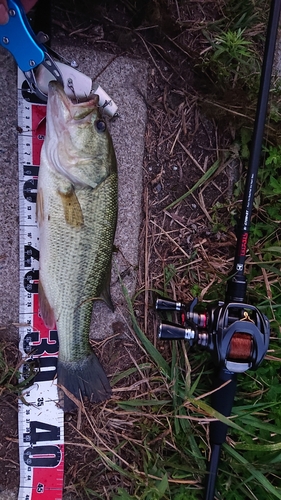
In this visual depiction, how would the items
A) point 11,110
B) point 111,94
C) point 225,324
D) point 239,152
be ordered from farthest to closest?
point 239,152, point 111,94, point 11,110, point 225,324

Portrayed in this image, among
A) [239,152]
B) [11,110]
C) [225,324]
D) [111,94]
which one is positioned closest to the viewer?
[225,324]

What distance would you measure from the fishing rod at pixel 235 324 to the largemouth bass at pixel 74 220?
0.46 metres

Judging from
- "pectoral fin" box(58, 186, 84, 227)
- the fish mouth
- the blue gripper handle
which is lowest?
"pectoral fin" box(58, 186, 84, 227)

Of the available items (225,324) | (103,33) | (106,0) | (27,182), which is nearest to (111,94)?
(103,33)

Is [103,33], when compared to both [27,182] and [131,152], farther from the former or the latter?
[27,182]

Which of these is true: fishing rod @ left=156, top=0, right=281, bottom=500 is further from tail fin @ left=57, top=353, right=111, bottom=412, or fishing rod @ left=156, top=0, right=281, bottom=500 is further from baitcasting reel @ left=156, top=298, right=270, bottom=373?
tail fin @ left=57, top=353, right=111, bottom=412

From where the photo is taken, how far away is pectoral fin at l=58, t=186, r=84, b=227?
7.18 ft

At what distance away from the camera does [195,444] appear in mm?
2625

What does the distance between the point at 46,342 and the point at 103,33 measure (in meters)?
1.87

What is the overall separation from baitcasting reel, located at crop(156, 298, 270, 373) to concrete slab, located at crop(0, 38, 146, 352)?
513 millimetres

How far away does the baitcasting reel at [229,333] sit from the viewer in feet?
7.36

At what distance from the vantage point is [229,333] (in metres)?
2.23

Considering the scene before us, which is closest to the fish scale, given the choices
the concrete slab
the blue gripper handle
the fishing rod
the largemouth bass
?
the largemouth bass

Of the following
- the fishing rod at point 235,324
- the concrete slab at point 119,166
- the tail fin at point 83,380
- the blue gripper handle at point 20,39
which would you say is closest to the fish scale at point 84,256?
the tail fin at point 83,380
